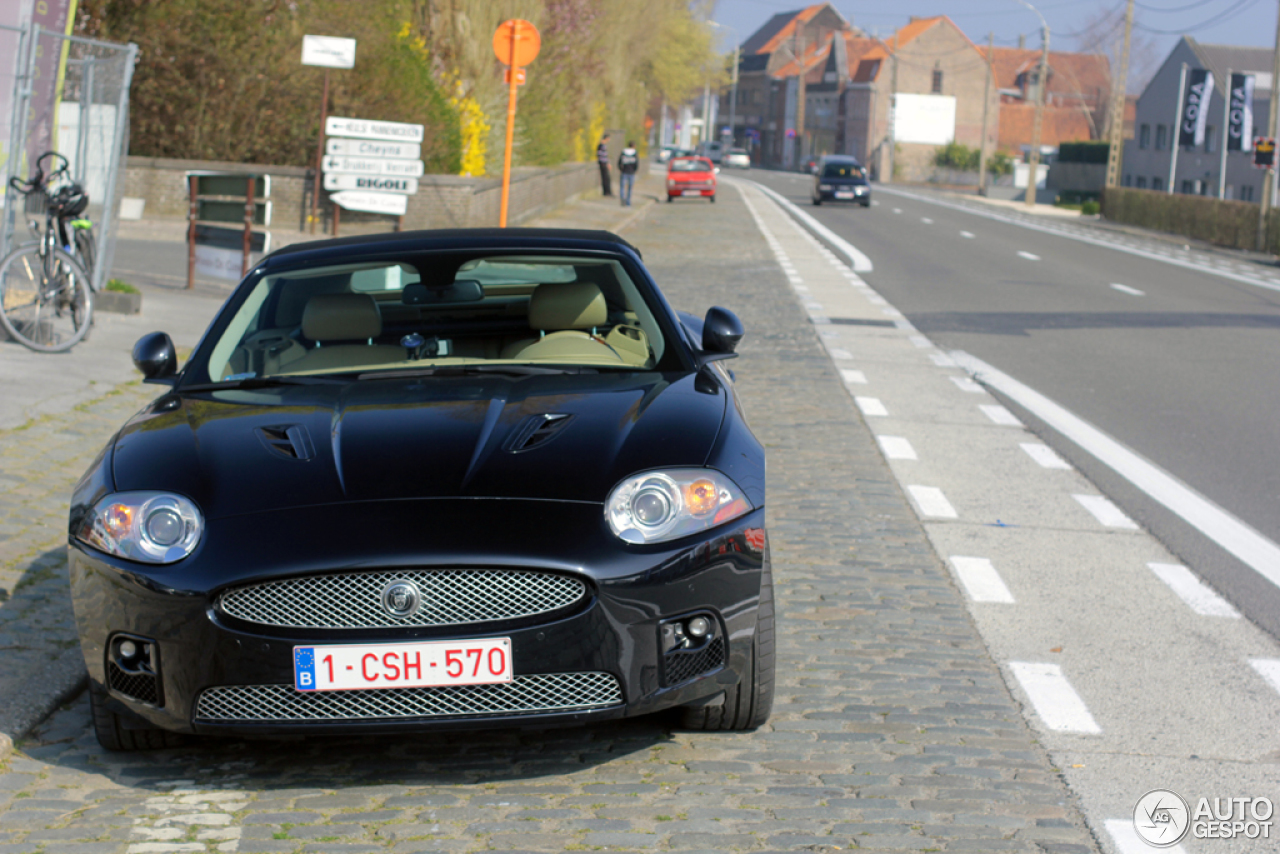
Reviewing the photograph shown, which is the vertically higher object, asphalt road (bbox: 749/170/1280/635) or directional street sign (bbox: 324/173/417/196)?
directional street sign (bbox: 324/173/417/196)

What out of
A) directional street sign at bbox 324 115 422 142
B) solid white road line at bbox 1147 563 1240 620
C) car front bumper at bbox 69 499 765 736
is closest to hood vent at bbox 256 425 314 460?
car front bumper at bbox 69 499 765 736

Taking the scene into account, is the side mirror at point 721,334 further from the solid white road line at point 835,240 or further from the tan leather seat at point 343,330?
the solid white road line at point 835,240

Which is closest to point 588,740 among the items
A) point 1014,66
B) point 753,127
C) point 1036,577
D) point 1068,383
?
point 1036,577

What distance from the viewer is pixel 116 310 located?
13375 mm

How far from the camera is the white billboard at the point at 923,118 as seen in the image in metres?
125

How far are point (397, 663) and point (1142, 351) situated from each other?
12.0m

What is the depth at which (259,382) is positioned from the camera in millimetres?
4695

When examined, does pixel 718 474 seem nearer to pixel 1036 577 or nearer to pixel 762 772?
pixel 762 772

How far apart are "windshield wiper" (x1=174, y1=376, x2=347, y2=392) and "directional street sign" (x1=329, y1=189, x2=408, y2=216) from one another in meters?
18.5

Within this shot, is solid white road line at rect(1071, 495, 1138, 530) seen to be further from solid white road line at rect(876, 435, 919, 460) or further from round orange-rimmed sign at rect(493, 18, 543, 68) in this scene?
round orange-rimmed sign at rect(493, 18, 543, 68)

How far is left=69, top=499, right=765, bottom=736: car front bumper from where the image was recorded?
3.59 meters

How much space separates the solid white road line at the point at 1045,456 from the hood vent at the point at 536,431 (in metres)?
4.95

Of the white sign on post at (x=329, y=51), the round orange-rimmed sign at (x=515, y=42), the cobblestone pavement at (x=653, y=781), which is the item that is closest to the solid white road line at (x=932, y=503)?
the cobblestone pavement at (x=653, y=781)

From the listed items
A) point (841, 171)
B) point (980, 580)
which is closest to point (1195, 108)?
point (841, 171)
